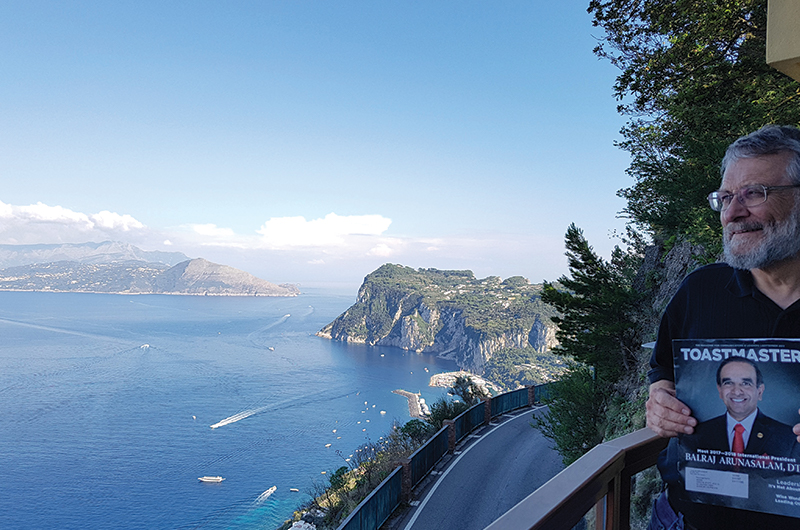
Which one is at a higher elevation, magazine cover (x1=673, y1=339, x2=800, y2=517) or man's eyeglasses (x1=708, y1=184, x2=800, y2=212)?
man's eyeglasses (x1=708, y1=184, x2=800, y2=212)

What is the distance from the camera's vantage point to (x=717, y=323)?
44.5 inches

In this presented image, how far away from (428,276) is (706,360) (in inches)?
7137

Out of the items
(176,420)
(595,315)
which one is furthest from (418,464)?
(176,420)

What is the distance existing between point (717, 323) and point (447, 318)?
130 metres

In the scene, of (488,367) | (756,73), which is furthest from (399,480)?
(488,367)

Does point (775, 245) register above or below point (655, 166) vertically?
below

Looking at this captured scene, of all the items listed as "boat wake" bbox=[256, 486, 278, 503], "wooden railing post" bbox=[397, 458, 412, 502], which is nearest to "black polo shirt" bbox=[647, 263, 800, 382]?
"wooden railing post" bbox=[397, 458, 412, 502]

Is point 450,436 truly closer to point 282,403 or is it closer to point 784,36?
point 784,36

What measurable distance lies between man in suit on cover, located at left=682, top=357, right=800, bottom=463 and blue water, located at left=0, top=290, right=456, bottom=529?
45.7 metres

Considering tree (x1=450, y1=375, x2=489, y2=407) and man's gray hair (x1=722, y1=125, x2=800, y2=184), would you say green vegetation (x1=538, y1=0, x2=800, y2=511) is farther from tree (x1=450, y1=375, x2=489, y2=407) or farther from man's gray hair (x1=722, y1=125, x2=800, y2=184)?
tree (x1=450, y1=375, x2=489, y2=407)

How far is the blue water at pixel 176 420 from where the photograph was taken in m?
44.9

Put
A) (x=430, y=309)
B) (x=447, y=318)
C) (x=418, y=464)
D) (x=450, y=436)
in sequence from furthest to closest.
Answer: (x=430, y=309), (x=447, y=318), (x=450, y=436), (x=418, y=464)

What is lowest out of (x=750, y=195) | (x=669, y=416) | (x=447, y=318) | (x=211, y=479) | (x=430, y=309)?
(x=211, y=479)

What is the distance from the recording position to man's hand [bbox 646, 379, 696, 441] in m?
1.07
